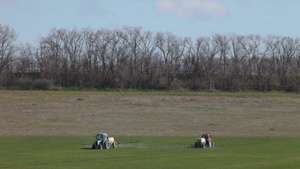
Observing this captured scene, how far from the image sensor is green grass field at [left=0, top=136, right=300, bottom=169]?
72.5ft

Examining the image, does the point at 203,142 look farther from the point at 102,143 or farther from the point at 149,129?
the point at 149,129

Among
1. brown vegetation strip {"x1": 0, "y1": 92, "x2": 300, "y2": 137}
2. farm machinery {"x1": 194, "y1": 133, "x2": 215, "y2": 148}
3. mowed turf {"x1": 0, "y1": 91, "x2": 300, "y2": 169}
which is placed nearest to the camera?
mowed turf {"x1": 0, "y1": 91, "x2": 300, "y2": 169}

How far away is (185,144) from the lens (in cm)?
3294

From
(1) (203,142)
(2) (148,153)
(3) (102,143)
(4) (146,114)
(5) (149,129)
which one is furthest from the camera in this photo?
(4) (146,114)

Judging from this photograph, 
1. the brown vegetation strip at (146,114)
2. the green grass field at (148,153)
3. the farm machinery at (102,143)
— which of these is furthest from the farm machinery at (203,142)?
the brown vegetation strip at (146,114)

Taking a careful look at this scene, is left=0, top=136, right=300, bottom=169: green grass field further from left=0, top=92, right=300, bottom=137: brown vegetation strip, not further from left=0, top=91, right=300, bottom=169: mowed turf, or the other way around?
left=0, top=92, right=300, bottom=137: brown vegetation strip

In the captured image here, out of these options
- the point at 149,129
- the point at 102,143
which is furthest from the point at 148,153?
the point at 149,129

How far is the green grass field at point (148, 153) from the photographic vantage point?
22.1 meters

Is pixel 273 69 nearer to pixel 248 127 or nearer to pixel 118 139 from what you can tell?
pixel 248 127

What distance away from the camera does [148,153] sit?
89.6 feet

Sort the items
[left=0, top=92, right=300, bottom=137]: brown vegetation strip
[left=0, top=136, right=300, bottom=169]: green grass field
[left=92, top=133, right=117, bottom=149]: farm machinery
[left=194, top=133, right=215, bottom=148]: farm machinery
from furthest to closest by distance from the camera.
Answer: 1. [left=0, top=92, right=300, bottom=137]: brown vegetation strip
2. [left=194, top=133, right=215, bottom=148]: farm machinery
3. [left=92, top=133, right=117, bottom=149]: farm machinery
4. [left=0, top=136, right=300, bottom=169]: green grass field

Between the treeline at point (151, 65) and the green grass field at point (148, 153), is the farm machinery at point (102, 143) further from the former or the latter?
the treeline at point (151, 65)

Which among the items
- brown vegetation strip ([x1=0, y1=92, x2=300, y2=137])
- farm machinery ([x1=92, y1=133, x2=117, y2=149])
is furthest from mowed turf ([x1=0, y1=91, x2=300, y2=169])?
farm machinery ([x1=92, y1=133, x2=117, y2=149])

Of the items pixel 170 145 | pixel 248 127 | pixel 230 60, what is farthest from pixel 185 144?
pixel 230 60
